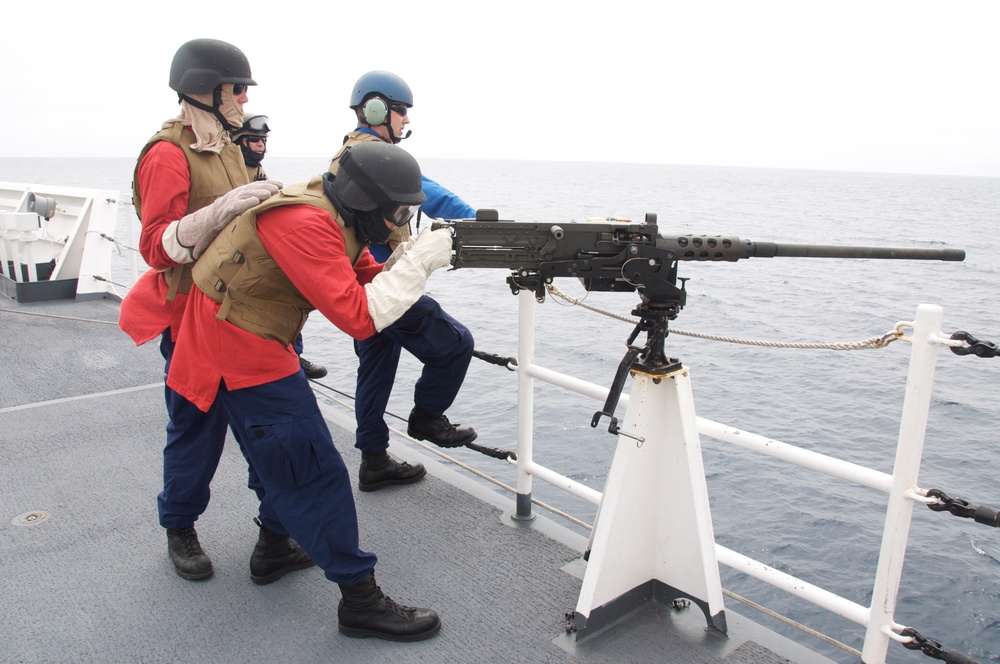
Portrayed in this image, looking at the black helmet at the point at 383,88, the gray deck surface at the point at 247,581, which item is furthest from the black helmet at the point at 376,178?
the gray deck surface at the point at 247,581

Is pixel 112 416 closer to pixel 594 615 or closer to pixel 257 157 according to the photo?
pixel 257 157

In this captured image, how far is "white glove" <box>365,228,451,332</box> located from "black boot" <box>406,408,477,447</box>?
1.25 meters

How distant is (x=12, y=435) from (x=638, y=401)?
4104 millimetres

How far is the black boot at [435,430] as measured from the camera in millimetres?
3848

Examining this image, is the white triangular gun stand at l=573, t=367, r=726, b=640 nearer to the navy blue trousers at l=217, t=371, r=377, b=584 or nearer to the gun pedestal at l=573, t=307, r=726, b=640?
the gun pedestal at l=573, t=307, r=726, b=640

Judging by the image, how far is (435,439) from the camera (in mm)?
3875

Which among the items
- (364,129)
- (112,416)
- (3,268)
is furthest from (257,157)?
(3,268)

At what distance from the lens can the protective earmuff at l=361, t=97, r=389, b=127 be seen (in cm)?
370

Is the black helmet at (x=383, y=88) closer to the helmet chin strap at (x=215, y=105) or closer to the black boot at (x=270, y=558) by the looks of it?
the helmet chin strap at (x=215, y=105)

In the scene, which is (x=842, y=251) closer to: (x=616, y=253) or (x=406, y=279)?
(x=616, y=253)

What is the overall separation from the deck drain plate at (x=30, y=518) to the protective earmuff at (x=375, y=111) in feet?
8.32

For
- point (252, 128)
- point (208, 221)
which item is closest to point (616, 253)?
point (208, 221)

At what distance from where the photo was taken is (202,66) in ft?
10.9

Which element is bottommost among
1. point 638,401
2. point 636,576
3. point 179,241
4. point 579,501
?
point 579,501
